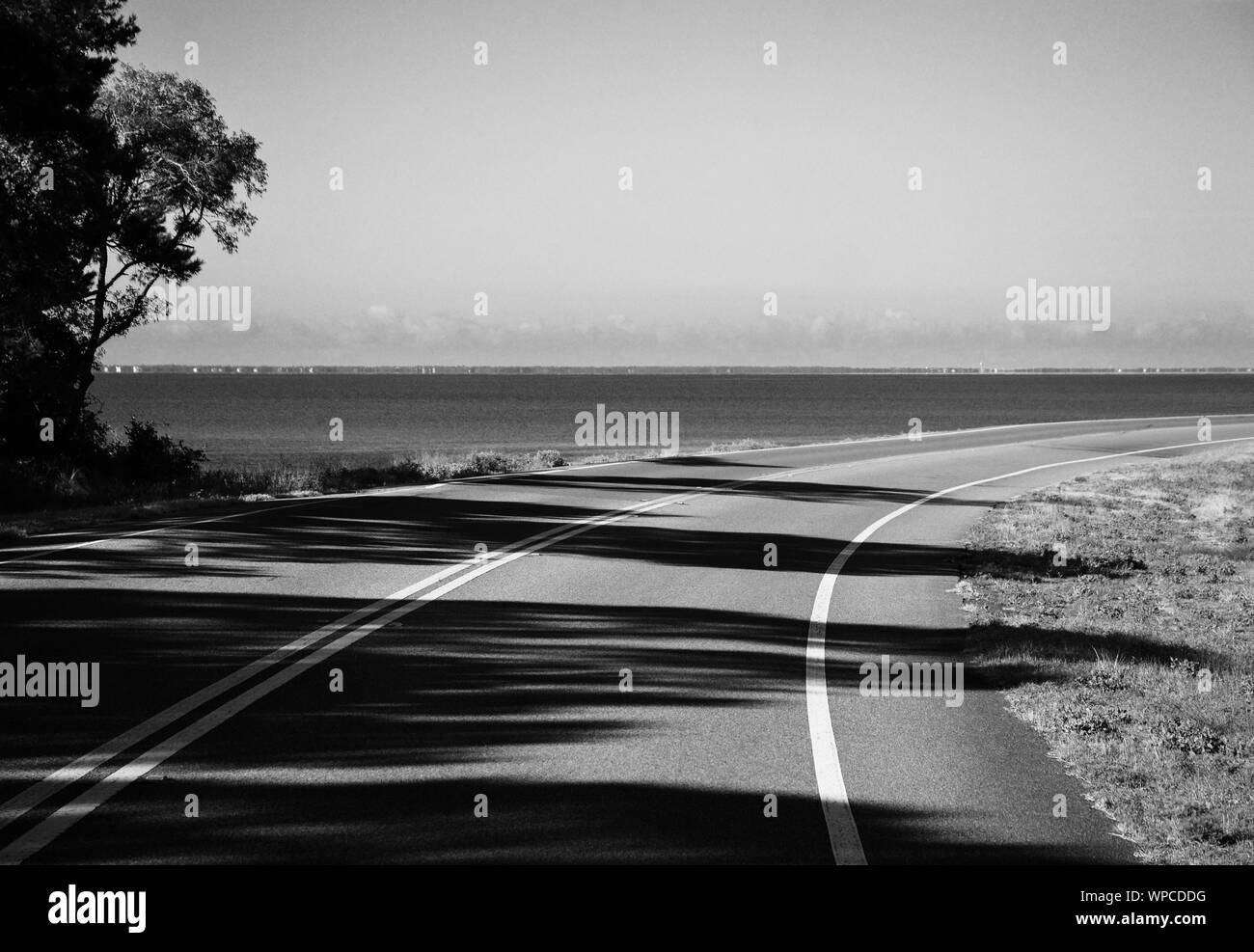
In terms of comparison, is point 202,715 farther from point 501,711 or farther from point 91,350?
point 91,350

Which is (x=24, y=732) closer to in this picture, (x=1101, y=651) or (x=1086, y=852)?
(x=1086, y=852)

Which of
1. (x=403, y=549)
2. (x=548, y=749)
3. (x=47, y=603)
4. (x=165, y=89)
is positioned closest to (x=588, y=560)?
(x=403, y=549)

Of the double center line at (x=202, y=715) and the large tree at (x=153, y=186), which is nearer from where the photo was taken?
the double center line at (x=202, y=715)

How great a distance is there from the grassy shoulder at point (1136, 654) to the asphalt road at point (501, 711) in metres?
0.35

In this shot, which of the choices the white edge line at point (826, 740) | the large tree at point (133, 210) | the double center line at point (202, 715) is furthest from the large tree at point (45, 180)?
the white edge line at point (826, 740)

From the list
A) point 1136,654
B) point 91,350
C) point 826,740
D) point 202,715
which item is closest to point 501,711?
point 202,715

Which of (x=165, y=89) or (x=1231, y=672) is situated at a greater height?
(x=165, y=89)

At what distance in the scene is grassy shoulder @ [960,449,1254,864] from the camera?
580 centimetres

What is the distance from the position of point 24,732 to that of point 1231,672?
903 cm

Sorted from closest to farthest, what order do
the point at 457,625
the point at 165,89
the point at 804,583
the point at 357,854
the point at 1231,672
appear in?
the point at 357,854 < the point at 1231,672 < the point at 457,625 < the point at 804,583 < the point at 165,89

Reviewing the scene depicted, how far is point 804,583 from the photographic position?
40.3 ft

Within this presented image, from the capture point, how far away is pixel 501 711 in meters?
7.10

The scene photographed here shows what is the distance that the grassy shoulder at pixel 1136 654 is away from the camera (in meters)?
5.80

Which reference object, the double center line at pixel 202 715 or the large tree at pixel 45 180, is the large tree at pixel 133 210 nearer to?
the large tree at pixel 45 180
